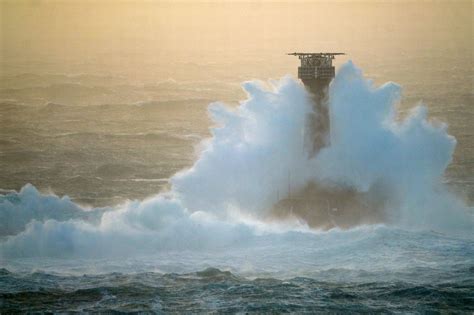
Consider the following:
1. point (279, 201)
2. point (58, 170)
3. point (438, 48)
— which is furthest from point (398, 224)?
point (438, 48)

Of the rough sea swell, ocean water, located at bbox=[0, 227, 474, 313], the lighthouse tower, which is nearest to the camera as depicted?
ocean water, located at bbox=[0, 227, 474, 313]

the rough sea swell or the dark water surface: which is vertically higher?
the rough sea swell

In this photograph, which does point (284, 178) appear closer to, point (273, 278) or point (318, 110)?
point (318, 110)

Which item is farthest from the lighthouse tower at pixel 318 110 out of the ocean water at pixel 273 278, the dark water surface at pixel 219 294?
the dark water surface at pixel 219 294

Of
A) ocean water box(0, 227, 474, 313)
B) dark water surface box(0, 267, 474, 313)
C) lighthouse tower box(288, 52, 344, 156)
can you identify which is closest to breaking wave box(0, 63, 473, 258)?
lighthouse tower box(288, 52, 344, 156)

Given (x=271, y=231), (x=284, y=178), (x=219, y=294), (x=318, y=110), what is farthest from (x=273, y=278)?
(x=318, y=110)

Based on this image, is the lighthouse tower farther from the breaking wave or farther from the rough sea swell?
the rough sea swell
